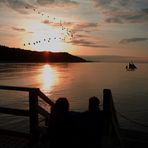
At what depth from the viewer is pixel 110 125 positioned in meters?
10.2

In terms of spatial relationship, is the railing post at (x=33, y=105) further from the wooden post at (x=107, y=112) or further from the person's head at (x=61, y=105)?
the person's head at (x=61, y=105)

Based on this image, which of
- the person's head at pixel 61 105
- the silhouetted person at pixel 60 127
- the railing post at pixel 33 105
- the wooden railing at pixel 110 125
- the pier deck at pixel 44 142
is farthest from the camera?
the wooden railing at pixel 110 125

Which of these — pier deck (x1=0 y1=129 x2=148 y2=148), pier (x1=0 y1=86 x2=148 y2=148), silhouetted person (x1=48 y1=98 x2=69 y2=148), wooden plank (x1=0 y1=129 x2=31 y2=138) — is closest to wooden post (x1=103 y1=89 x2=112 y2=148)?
pier (x1=0 y1=86 x2=148 y2=148)

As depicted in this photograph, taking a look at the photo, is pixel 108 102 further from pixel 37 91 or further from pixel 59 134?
pixel 59 134

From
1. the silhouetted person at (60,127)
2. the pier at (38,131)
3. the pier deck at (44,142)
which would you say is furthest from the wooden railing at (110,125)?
the silhouetted person at (60,127)

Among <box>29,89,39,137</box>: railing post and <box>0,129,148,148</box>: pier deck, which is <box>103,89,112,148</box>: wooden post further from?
<box>29,89,39,137</box>: railing post

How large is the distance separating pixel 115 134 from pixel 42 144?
2387 millimetres

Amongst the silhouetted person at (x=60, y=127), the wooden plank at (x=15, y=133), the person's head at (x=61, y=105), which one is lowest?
the wooden plank at (x=15, y=133)

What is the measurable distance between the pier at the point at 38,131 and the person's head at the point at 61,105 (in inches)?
123

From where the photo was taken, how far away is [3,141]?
9953mm

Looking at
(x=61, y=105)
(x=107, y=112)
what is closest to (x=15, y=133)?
(x=107, y=112)

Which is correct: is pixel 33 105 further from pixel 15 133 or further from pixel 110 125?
pixel 110 125

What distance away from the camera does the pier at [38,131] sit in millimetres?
9375

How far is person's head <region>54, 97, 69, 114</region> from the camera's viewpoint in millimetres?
5957
